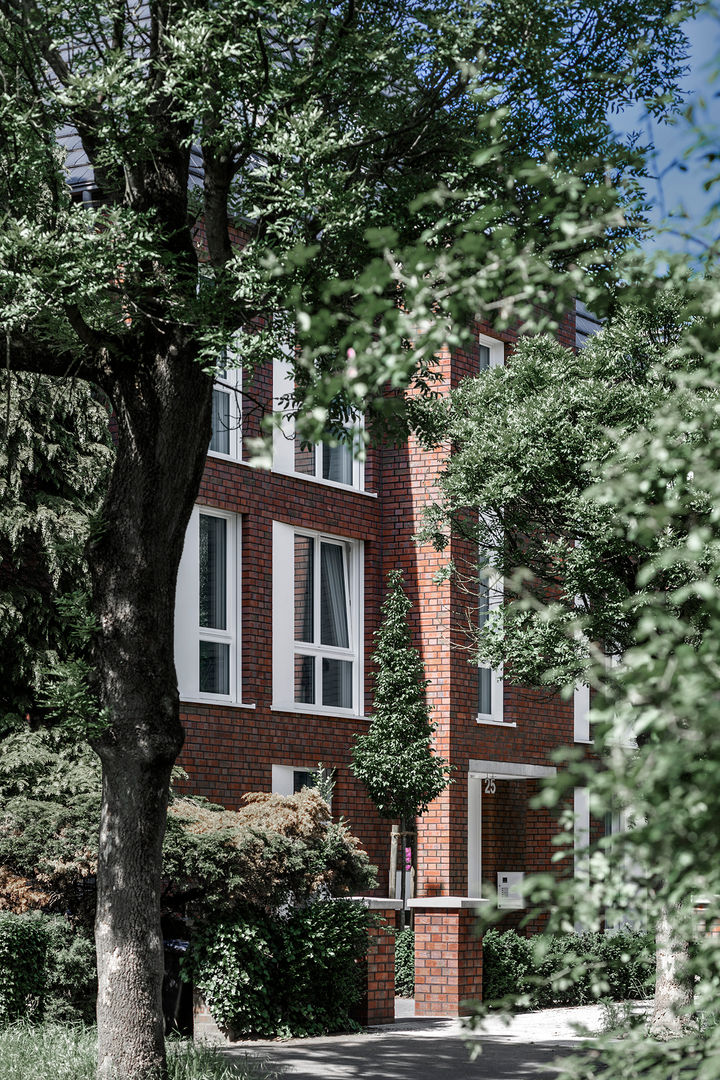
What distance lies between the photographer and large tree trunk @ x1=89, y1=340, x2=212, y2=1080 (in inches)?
326

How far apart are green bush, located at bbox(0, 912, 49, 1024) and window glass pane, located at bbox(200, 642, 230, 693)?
6419 millimetres

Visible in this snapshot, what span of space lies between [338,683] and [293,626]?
147cm

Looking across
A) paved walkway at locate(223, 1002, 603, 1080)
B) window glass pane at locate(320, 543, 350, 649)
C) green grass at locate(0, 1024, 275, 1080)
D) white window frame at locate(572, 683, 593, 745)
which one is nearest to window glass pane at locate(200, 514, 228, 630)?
window glass pane at locate(320, 543, 350, 649)

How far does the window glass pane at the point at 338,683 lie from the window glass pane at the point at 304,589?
60cm

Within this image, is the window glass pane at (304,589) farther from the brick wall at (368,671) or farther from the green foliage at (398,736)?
the green foliage at (398,736)

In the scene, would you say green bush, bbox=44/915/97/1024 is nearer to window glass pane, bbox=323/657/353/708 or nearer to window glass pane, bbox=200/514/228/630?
window glass pane, bbox=200/514/228/630

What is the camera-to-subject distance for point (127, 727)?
27.6 feet

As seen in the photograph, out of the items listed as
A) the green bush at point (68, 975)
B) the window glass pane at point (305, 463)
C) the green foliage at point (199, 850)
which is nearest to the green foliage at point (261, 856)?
the green foliage at point (199, 850)

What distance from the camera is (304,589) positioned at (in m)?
19.8

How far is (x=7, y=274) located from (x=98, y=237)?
0.53 metres

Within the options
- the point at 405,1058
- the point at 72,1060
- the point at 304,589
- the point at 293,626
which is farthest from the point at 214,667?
the point at 72,1060

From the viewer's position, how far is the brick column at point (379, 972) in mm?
14883

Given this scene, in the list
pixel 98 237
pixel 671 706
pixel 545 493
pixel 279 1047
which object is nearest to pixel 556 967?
pixel 279 1047

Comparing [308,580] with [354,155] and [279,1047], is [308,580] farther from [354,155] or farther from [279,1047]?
[354,155]
